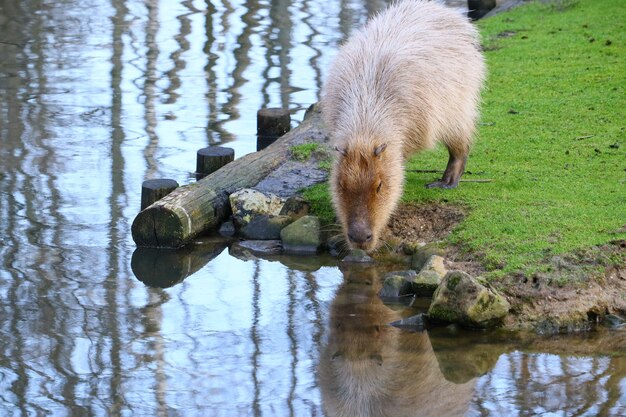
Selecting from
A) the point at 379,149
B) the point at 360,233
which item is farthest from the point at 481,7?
the point at 360,233

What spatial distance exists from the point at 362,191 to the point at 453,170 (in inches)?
51.8

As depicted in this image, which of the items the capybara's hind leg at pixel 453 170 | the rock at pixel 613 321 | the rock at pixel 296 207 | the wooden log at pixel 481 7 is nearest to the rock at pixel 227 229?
the rock at pixel 296 207

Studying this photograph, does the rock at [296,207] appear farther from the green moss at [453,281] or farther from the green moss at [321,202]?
the green moss at [453,281]

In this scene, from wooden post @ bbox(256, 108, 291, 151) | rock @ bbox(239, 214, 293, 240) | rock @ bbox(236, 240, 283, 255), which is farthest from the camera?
wooden post @ bbox(256, 108, 291, 151)

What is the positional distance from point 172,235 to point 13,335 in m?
1.46

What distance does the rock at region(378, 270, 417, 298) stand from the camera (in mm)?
5828

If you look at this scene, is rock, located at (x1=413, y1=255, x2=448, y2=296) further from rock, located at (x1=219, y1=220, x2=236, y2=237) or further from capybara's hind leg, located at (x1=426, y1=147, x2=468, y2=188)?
rock, located at (x1=219, y1=220, x2=236, y2=237)

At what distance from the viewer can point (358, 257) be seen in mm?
6387

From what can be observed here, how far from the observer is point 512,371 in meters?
4.96

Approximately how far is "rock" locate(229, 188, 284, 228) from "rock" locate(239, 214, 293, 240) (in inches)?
1.8

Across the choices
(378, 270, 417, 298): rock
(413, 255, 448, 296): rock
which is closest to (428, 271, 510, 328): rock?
(413, 255, 448, 296): rock

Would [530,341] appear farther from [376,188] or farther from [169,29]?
[169,29]

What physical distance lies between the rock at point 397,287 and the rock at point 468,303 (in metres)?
0.43

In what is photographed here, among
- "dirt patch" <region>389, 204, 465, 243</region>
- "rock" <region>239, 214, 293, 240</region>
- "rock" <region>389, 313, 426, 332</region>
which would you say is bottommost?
"rock" <region>239, 214, 293, 240</region>
